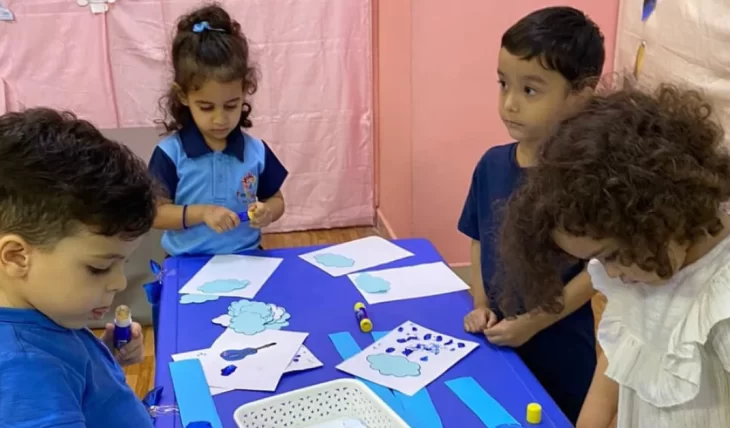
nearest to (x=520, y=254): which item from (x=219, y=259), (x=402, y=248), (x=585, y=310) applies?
(x=585, y=310)

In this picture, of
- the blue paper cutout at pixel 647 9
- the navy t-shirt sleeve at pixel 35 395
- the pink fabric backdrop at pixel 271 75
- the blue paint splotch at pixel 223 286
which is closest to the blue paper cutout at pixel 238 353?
the blue paint splotch at pixel 223 286

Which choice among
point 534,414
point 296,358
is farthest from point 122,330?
point 534,414

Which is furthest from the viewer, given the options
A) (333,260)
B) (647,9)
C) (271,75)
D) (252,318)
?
(271,75)

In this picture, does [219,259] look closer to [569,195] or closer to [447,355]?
[447,355]

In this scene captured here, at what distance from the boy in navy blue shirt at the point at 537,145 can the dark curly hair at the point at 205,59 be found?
619 millimetres

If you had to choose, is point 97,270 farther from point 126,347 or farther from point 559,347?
point 559,347

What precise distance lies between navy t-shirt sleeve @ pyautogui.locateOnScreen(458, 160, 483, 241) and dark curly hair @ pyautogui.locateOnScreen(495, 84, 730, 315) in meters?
0.49

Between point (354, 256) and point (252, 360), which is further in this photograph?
point (354, 256)

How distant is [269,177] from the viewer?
1.84m

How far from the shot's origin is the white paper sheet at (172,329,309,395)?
47.1 inches

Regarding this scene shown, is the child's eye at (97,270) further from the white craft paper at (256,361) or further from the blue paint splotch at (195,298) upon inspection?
the blue paint splotch at (195,298)

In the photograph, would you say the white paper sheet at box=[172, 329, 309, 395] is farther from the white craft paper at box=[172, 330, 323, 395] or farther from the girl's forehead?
the girl's forehead

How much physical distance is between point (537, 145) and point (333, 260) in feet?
1.80

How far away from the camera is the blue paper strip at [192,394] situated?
43.5 inches
